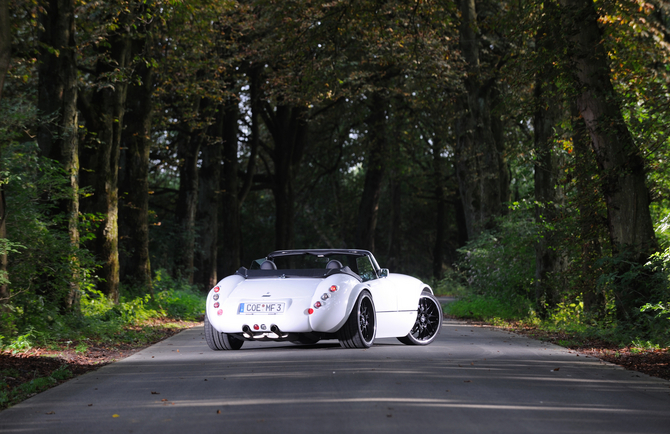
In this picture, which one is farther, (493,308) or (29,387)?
(493,308)

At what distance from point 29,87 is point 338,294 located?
19.2 m

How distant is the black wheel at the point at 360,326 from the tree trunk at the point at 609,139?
4793 mm

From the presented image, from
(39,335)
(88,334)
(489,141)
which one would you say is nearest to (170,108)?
(489,141)

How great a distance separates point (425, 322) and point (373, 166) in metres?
25.1

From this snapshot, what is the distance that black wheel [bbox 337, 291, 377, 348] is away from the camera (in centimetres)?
1134

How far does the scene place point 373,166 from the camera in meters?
38.0

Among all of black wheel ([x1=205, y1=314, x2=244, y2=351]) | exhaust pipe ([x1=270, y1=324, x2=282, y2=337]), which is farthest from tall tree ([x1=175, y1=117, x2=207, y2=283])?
exhaust pipe ([x1=270, y1=324, x2=282, y2=337])

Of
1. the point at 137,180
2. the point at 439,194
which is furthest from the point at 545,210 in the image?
the point at 439,194

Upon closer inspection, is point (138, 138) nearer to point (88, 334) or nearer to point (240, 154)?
point (88, 334)

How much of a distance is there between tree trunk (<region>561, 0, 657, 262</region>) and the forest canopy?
0.12 feet

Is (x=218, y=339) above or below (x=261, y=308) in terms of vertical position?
below

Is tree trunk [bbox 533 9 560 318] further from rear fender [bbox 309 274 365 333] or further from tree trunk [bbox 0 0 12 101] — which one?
tree trunk [bbox 0 0 12 101]

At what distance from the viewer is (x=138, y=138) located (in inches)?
875

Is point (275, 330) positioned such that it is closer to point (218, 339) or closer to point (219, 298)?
point (219, 298)
